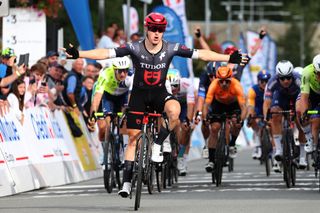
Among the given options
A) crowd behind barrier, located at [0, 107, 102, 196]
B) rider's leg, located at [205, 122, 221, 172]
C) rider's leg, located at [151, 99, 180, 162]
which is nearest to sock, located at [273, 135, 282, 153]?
rider's leg, located at [205, 122, 221, 172]

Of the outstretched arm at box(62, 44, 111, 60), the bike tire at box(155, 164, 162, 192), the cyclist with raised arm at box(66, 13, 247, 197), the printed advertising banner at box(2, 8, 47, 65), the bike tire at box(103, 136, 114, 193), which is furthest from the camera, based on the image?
the printed advertising banner at box(2, 8, 47, 65)

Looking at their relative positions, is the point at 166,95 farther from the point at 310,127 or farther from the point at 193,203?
the point at 310,127

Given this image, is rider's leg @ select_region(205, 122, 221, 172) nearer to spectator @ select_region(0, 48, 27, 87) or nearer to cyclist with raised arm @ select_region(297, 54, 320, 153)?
cyclist with raised arm @ select_region(297, 54, 320, 153)

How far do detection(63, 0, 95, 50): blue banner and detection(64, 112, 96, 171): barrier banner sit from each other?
16.2ft

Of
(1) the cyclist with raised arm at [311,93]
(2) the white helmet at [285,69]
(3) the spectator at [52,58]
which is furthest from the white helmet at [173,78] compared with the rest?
(3) the spectator at [52,58]

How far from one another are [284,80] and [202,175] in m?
3.94

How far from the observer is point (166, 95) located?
631 inches

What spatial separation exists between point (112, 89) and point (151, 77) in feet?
13.3

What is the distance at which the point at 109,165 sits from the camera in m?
19.5

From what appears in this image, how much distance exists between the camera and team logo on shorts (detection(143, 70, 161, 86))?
52.4ft

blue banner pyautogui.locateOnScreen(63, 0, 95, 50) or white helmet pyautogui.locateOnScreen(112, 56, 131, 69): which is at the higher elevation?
blue banner pyautogui.locateOnScreen(63, 0, 95, 50)

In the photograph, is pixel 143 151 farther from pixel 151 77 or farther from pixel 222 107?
pixel 222 107

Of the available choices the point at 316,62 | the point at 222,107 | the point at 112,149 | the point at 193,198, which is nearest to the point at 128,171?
the point at 193,198

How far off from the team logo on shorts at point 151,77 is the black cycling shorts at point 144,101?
101mm
